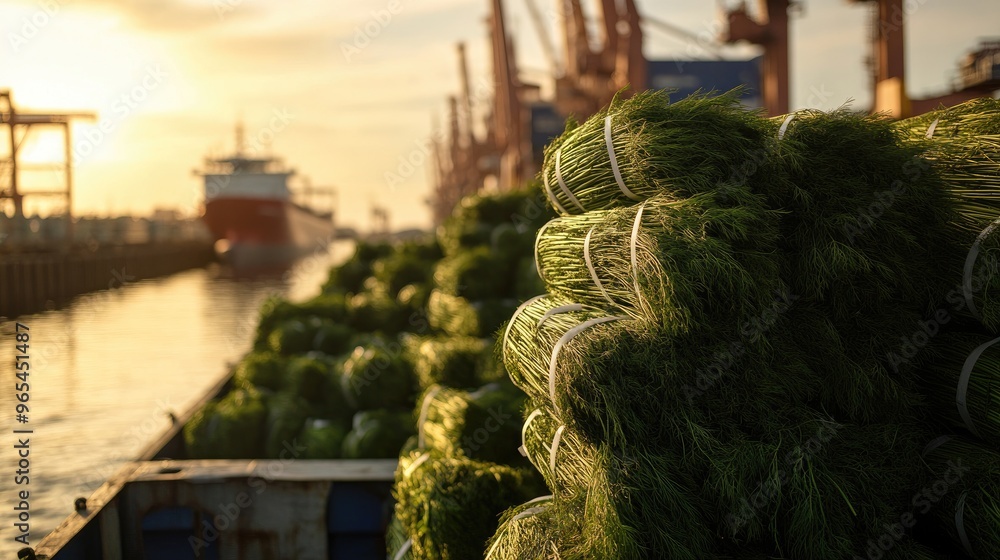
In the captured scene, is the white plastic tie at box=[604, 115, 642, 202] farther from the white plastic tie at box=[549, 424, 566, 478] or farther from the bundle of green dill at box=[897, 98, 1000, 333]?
the bundle of green dill at box=[897, 98, 1000, 333]

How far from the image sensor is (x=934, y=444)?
11.9ft

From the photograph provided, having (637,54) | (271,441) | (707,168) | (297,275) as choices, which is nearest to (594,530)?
(707,168)

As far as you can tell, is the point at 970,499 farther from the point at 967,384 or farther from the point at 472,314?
the point at 472,314

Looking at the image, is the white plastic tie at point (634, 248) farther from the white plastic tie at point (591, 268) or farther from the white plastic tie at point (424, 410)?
the white plastic tie at point (424, 410)

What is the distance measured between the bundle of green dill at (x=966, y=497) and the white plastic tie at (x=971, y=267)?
660mm

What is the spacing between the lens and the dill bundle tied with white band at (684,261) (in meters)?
3.07

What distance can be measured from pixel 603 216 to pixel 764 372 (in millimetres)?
1020

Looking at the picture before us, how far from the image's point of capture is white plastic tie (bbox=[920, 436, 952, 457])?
11.8ft

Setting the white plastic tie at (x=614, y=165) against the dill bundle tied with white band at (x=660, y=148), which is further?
the white plastic tie at (x=614, y=165)

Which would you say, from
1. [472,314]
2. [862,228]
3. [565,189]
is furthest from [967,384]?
[472,314]

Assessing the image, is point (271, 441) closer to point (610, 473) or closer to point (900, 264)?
point (610, 473)

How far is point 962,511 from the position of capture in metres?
3.35

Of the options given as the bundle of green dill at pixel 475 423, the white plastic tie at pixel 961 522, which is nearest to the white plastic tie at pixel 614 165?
the white plastic tie at pixel 961 522

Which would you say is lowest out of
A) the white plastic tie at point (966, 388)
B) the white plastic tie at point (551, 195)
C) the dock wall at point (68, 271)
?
the dock wall at point (68, 271)
